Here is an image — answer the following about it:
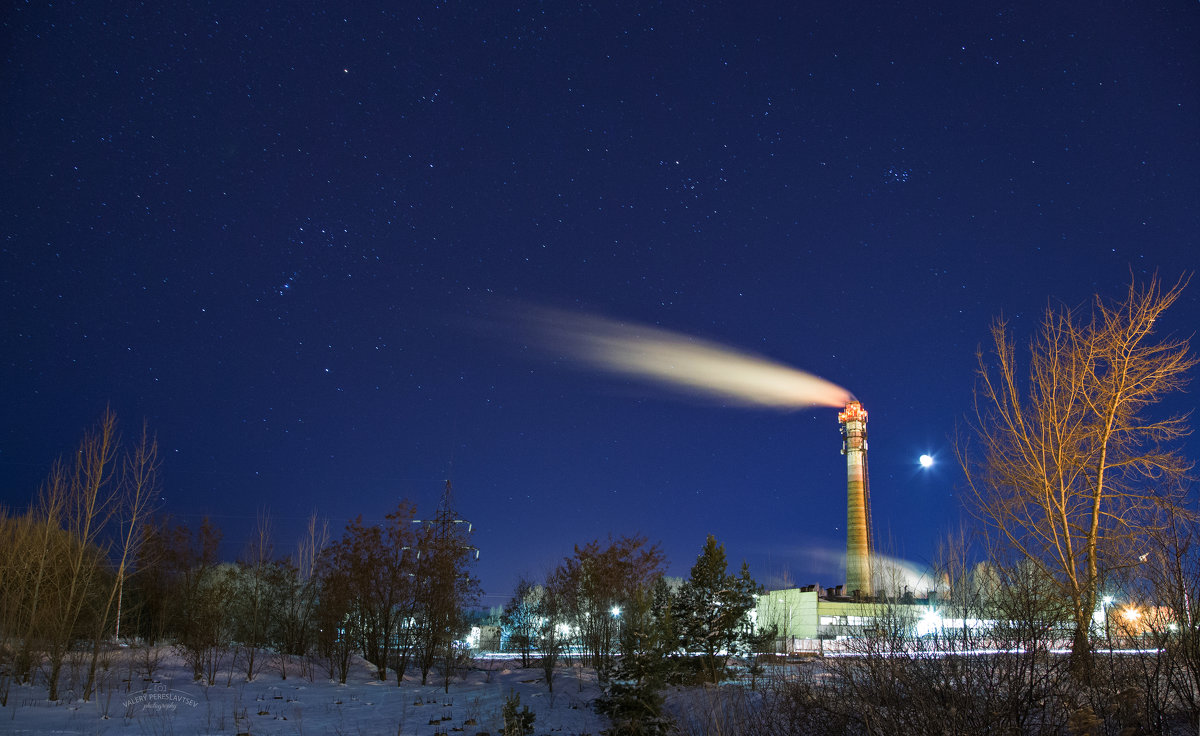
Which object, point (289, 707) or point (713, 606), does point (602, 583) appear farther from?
point (289, 707)

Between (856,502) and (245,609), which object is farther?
(856,502)

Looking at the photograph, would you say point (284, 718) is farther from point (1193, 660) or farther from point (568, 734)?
point (1193, 660)

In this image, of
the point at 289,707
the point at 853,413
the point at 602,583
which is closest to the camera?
the point at 289,707

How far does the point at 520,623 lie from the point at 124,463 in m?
20.9

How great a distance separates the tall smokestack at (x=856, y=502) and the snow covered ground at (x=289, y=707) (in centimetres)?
5553

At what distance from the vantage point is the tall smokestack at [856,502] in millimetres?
72625

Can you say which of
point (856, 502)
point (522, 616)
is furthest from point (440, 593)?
point (856, 502)

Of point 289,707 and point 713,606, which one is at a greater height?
point 713,606

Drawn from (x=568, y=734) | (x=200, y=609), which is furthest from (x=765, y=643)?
(x=200, y=609)

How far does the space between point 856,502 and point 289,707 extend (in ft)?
228

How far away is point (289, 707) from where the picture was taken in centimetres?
1714

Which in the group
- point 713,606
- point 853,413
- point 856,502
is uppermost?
point 853,413

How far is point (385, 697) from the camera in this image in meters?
19.8

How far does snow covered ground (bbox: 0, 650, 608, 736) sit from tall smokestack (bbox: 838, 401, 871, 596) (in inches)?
2186
